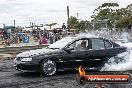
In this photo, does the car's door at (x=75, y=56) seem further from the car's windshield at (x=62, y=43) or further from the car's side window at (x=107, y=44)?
the car's side window at (x=107, y=44)

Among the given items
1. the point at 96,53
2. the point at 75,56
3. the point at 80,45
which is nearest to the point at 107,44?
the point at 96,53

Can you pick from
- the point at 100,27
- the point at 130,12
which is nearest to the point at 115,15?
the point at 130,12

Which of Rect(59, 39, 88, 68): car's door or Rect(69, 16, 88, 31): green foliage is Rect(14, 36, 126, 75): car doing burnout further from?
Rect(69, 16, 88, 31): green foliage

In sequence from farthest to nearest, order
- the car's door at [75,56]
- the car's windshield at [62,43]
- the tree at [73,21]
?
1. the tree at [73,21]
2. the car's windshield at [62,43]
3. the car's door at [75,56]

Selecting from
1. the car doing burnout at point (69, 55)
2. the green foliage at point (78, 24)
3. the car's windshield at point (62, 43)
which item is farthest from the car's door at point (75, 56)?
the green foliage at point (78, 24)

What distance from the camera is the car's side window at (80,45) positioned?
12425mm

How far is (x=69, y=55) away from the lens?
12.1 metres

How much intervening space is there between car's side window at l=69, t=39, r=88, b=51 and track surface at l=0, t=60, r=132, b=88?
95 cm

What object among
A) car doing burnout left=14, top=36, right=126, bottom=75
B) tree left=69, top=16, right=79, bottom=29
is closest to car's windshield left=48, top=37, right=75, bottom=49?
car doing burnout left=14, top=36, right=126, bottom=75

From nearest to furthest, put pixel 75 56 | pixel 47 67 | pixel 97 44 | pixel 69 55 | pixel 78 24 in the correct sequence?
pixel 47 67, pixel 69 55, pixel 75 56, pixel 97 44, pixel 78 24

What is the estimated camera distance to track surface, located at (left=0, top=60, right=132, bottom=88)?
985 centimetres

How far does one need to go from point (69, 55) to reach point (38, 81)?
1843 mm

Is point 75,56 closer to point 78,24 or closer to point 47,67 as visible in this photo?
point 47,67

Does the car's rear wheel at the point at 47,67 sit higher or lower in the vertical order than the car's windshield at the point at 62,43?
lower
